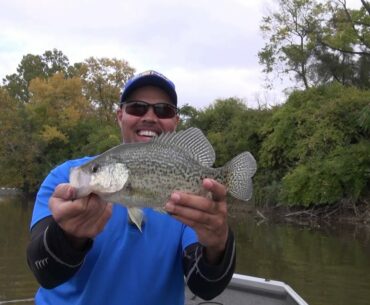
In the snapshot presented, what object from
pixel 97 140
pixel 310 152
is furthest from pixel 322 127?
pixel 97 140

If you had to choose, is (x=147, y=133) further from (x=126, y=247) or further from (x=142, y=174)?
(x=142, y=174)

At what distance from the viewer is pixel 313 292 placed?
10766 mm

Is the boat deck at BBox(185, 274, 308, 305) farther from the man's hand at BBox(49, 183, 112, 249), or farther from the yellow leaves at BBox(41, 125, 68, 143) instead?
the yellow leaves at BBox(41, 125, 68, 143)

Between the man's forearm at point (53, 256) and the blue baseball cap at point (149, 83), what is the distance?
108 centimetres

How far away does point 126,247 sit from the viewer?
278 cm

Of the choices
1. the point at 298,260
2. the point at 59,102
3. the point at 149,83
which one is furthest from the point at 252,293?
the point at 59,102

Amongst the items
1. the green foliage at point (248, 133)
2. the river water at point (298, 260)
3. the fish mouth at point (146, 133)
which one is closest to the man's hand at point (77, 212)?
the fish mouth at point (146, 133)

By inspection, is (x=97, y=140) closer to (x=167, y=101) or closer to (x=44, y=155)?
(x=44, y=155)

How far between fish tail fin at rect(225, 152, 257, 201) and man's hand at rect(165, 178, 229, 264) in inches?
6.0

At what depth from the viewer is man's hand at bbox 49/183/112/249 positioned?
2277 millimetres

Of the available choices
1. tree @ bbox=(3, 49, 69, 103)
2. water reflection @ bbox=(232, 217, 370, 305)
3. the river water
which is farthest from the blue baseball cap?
tree @ bbox=(3, 49, 69, 103)

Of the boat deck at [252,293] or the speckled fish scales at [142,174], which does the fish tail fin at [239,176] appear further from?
the boat deck at [252,293]

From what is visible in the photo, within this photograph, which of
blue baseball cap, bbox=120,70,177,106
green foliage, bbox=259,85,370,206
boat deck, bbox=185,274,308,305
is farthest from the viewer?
green foliage, bbox=259,85,370,206

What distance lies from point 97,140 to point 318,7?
2007 centimetres
